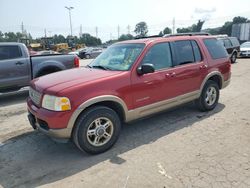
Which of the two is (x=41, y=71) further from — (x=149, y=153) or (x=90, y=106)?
(x=149, y=153)

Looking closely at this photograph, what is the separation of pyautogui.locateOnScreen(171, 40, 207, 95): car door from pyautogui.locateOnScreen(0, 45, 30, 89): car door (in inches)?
193

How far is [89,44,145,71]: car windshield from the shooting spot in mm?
4246

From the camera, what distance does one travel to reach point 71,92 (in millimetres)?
3439

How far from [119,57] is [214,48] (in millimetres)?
2600

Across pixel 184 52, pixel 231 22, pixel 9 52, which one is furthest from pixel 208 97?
pixel 231 22

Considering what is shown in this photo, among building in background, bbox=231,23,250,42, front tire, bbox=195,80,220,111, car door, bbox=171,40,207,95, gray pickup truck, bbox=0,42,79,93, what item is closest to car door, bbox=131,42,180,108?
car door, bbox=171,40,207,95

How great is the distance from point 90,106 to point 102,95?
0.26 m

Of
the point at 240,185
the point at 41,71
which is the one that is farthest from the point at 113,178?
the point at 41,71

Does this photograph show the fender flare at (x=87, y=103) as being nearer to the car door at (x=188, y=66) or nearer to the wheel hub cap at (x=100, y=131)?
the wheel hub cap at (x=100, y=131)

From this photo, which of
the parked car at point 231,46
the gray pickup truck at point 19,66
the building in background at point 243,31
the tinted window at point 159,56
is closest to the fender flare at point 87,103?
the tinted window at point 159,56

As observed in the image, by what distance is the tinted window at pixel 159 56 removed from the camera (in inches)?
171

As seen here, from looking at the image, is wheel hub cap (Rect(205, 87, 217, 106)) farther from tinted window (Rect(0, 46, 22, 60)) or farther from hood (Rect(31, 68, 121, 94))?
tinted window (Rect(0, 46, 22, 60))

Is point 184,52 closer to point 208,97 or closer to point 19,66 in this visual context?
point 208,97

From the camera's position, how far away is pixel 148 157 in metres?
3.64
